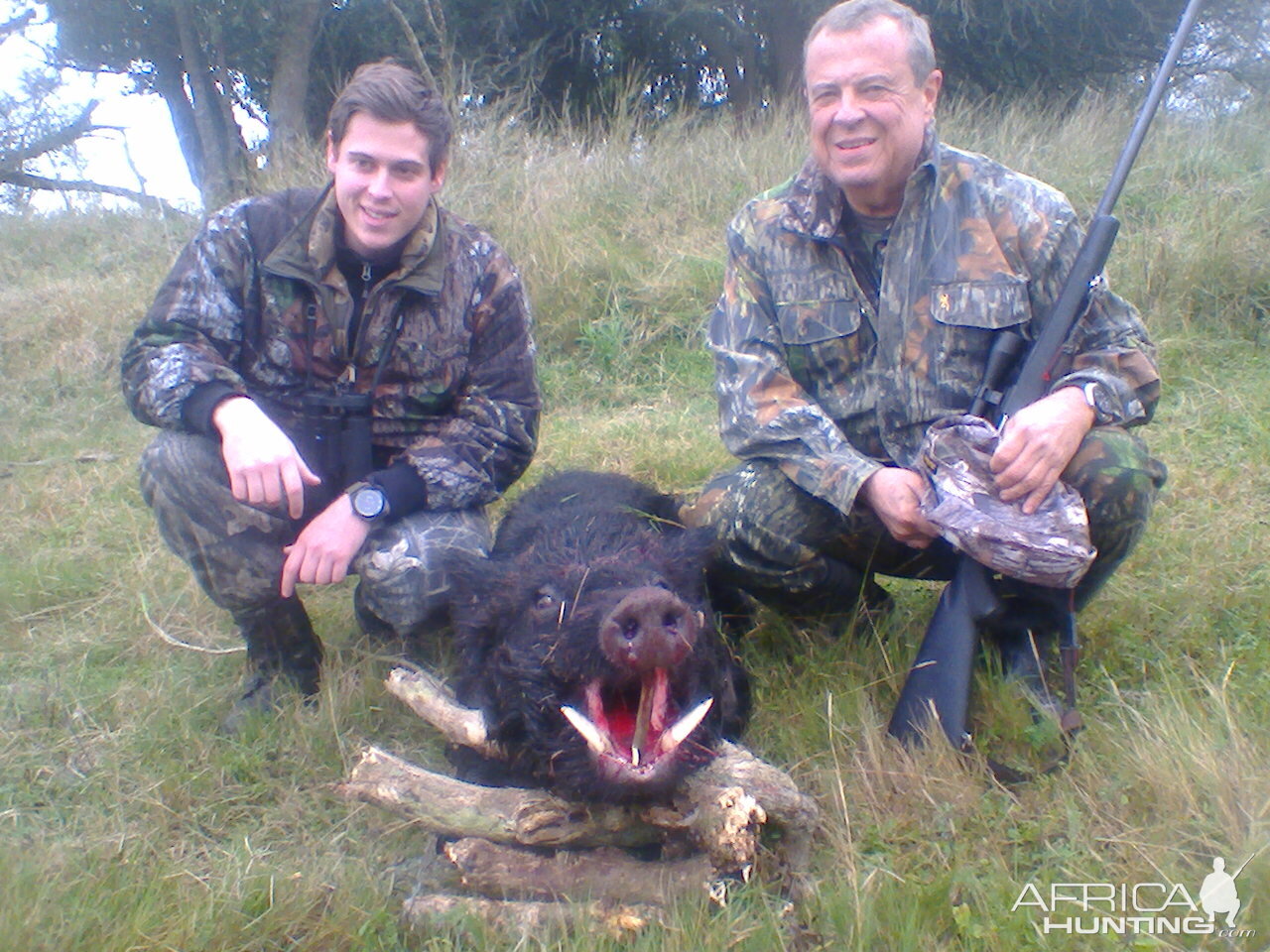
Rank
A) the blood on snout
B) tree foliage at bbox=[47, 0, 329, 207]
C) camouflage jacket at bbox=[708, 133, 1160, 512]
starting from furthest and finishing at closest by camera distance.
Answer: tree foliage at bbox=[47, 0, 329, 207]
camouflage jacket at bbox=[708, 133, 1160, 512]
the blood on snout

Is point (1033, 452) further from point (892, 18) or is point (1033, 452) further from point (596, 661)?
point (892, 18)

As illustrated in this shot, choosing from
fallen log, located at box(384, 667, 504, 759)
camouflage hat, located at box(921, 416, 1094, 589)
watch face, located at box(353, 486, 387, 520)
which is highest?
camouflage hat, located at box(921, 416, 1094, 589)

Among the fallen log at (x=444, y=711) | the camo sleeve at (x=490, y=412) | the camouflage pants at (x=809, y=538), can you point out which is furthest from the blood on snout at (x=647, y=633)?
the camo sleeve at (x=490, y=412)

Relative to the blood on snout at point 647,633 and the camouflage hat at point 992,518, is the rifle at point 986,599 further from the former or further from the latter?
the blood on snout at point 647,633

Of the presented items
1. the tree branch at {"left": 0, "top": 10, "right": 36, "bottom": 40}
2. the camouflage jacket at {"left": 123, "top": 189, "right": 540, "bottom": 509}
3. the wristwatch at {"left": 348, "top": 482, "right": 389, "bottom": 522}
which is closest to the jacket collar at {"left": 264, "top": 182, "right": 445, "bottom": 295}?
the camouflage jacket at {"left": 123, "top": 189, "right": 540, "bottom": 509}

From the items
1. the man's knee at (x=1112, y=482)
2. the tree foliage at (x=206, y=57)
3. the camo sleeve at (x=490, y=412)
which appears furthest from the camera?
the tree foliage at (x=206, y=57)

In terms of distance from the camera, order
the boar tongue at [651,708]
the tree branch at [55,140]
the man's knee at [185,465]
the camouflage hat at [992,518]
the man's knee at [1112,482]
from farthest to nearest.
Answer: the tree branch at [55,140] < the man's knee at [185,465] < the man's knee at [1112,482] < the camouflage hat at [992,518] < the boar tongue at [651,708]

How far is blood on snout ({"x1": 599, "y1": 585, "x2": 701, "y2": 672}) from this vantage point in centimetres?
218

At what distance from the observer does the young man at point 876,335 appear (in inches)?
116

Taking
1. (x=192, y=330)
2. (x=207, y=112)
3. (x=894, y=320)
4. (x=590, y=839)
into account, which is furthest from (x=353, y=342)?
(x=207, y=112)

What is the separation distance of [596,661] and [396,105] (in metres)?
1.92

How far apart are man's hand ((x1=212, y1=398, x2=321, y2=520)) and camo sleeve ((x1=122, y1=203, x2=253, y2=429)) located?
0.68 feet

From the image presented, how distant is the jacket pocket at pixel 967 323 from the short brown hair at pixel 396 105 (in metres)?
1.61

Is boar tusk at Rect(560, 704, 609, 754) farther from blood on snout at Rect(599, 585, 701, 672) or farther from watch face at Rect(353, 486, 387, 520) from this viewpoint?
watch face at Rect(353, 486, 387, 520)
